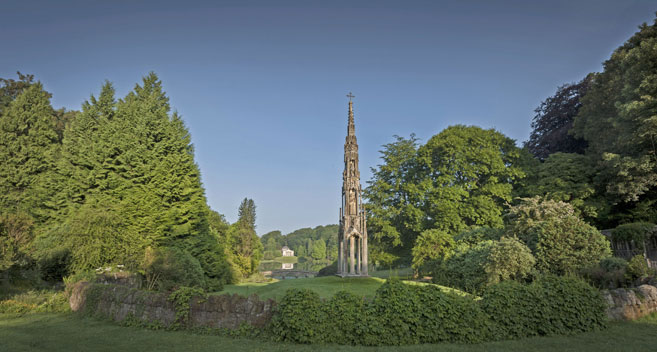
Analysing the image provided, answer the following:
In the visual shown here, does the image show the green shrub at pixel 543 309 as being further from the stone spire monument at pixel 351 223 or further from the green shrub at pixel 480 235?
the stone spire monument at pixel 351 223

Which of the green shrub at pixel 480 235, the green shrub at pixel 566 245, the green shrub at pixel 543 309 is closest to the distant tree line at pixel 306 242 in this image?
the green shrub at pixel 480 235

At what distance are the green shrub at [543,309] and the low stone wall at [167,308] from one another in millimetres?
5446

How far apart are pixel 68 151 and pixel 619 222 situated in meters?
35.8

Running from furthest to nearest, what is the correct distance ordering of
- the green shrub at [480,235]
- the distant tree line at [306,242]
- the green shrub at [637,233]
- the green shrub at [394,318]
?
the distant tree line at [306,242], the green shrub at [480,235], the green shrub at [637,233], the green shrub at [394,318]

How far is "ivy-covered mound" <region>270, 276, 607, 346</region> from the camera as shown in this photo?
25.7 feet

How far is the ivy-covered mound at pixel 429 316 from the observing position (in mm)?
7848

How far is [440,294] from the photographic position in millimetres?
8289

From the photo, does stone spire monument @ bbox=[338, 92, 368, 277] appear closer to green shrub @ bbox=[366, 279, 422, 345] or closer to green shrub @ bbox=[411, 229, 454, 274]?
green shrub @ bbox=[411, 229, 454, 274]

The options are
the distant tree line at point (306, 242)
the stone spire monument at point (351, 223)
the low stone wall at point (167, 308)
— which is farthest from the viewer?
the distant tree line at point (306, 242)

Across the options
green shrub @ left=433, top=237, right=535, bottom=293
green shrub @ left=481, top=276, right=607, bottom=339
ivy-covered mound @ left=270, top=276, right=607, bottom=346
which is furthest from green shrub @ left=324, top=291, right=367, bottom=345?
green shrub @ left=433, top=237, right=535, bottom=293

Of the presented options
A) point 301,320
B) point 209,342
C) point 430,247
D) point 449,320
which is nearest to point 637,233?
point 430,247

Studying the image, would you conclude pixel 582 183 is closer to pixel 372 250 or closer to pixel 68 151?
pixel 372 250

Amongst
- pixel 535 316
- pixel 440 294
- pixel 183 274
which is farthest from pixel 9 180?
pixel 535 316

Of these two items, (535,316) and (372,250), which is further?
(372,250)
